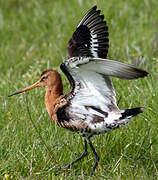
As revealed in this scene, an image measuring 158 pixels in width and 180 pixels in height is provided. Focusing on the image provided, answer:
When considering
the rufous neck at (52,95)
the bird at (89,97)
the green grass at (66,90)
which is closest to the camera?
the bird at (89,97)

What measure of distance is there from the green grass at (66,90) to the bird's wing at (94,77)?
18.8 inches

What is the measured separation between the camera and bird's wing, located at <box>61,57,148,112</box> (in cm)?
417

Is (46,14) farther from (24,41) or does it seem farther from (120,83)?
(120,83)

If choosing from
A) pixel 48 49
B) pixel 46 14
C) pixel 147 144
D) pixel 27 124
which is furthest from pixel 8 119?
pixel 46 14

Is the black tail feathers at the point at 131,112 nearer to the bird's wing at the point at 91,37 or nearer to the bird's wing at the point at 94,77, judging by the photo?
the bird's wing at the point at 94,77

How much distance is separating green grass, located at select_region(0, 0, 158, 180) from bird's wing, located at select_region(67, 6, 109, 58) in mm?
406

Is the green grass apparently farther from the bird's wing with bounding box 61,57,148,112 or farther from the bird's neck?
the bird's wing with bounding box 61,57,148,112

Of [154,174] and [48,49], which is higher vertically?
[48,49]

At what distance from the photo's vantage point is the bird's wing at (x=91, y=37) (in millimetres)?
4562

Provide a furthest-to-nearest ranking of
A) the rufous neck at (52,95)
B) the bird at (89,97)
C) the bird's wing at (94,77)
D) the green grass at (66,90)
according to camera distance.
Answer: the rufous neck at (52,95) → the green grass at (66,90) → the bird at (89,97) → the bird's wing at (94,77)

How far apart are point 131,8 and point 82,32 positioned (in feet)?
13.2

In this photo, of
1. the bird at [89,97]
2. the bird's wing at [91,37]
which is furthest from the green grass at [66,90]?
the bird's wing at [91,37]

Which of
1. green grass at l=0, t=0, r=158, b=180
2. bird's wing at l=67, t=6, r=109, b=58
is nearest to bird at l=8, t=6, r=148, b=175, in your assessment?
bird's wing at l=67, t=6, r=109, b=58

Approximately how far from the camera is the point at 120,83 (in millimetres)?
5926
